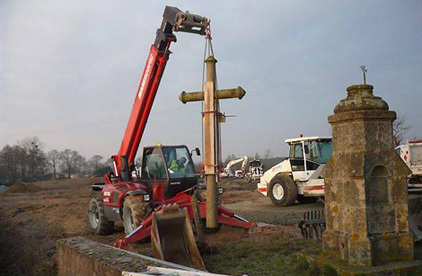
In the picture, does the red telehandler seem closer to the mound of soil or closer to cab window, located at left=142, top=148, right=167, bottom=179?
cab window, located at left=142, top=148, right=167, bottom=179

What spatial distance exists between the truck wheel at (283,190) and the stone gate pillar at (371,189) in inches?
395

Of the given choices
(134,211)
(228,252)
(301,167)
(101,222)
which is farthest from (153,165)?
(301,167)

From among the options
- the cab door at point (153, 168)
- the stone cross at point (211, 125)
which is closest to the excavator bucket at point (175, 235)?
the stone cross at point (211, 125)

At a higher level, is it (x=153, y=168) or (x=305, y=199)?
(x=153, y=168)

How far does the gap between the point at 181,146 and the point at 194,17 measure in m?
3.02

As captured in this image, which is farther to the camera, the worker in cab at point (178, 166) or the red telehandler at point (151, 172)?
the worker in cab at point (178, 166)

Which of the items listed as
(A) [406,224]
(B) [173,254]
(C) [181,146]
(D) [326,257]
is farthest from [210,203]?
(A) [406,224]

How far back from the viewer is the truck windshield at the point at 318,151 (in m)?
14.4

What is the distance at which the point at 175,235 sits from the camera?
639 cm

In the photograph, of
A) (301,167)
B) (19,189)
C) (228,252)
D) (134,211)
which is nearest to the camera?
(228,252)

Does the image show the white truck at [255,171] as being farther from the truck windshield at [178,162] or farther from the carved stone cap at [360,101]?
the carved stone cap at [360,101]

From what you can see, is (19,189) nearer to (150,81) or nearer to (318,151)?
(318,151)

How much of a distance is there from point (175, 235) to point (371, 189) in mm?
3176

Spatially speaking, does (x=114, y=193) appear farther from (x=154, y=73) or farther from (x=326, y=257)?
(x=326, y=257)
